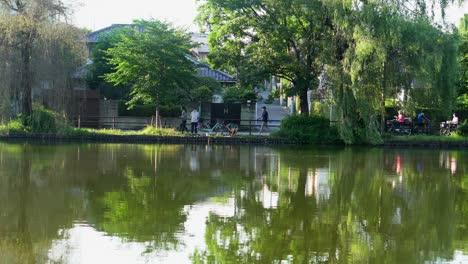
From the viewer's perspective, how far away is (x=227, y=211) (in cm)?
1077

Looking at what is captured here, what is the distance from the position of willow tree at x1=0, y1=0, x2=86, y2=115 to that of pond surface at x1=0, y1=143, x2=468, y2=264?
967cm

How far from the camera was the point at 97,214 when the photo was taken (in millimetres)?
10094

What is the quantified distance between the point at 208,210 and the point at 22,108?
2106cm

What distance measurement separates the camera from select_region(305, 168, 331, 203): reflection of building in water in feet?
41.7

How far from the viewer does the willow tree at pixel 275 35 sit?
1149 inches

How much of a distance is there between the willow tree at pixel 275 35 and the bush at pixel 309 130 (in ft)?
5.47

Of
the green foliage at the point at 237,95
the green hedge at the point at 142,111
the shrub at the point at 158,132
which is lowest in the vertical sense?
the shrub at the point at 158,132

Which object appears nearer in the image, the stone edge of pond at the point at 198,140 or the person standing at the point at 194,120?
the stone edge of pond at the point at 198,140

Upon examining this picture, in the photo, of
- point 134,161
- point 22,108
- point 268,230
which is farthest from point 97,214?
point 22,108

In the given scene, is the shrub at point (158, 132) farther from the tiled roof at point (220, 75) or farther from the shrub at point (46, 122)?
the tiled roof at point (220, 75)

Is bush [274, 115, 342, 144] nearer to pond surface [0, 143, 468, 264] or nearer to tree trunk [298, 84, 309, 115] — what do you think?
tree trunk [298, 84, 309, 115]

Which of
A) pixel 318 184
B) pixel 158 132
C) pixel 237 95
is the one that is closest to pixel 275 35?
pixel 158 132

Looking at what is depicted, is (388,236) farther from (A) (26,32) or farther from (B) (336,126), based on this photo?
(A) (26,32)

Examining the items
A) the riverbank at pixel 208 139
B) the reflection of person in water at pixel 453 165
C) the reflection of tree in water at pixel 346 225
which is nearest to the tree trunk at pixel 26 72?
the riverbank at pixel 208 139
